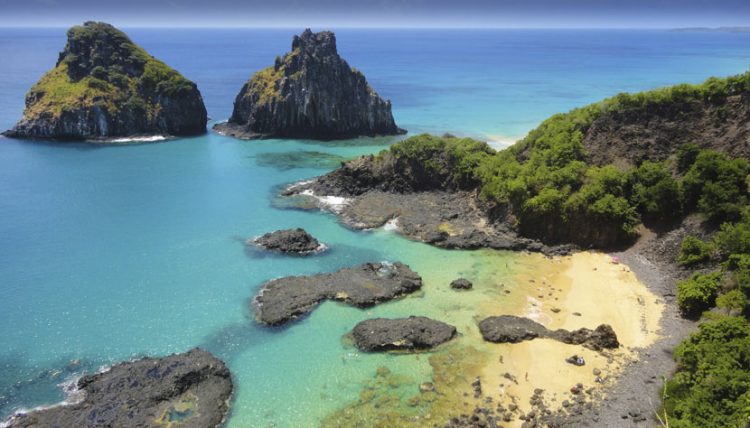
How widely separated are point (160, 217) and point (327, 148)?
3895 centimetres

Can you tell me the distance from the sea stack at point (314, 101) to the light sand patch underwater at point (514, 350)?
6015 cm

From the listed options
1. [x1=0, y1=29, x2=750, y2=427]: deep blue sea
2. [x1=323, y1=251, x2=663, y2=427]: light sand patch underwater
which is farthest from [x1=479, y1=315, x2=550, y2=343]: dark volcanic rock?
[x1=0, y1=29, x2=750, y2=427]: deep blue sea

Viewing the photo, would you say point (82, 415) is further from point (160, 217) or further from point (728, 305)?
point (728, 305)

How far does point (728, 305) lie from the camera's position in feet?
117

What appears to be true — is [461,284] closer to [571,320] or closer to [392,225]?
[571,320]

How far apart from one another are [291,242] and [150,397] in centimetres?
2320

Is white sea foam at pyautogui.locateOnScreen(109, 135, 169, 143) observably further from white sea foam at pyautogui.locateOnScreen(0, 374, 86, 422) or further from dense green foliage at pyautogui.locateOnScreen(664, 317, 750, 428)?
dense green foliage at pyautogui.locateOnScreen(664, 317, 750, 428)

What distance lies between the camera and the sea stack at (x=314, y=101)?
98.3 metres

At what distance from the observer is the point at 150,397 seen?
101 feet

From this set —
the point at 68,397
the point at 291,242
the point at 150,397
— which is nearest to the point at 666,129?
the point at 291,242

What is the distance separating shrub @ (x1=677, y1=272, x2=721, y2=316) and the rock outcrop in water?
1271 inches

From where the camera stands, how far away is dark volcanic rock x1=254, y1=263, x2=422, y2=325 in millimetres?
41156

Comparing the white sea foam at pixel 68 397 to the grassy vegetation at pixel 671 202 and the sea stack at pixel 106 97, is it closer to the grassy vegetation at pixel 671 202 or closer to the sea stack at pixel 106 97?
the grassy vegetation at pixel 671 202

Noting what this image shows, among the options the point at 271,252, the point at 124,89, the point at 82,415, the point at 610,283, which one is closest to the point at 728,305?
the point at 610,283
